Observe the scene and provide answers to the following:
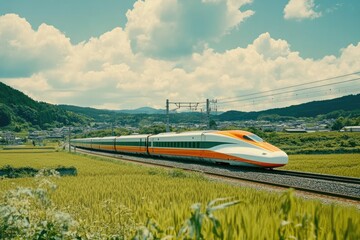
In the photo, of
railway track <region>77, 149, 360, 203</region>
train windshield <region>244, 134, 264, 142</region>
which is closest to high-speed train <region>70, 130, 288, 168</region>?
train windshield <region>244, 134, 264, 142</region>

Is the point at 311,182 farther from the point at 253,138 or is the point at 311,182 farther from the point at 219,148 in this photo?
the point at 219,148

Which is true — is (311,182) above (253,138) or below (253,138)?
below

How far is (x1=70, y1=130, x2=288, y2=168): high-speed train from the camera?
23156 millimetres

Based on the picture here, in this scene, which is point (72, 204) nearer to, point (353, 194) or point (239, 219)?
point (239, 219)

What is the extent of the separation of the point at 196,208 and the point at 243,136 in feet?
74.3

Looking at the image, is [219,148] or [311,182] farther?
[219,148]

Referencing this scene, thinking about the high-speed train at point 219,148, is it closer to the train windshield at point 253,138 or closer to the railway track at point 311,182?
the train windshield at point 253,138

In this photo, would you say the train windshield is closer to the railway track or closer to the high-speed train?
the high-speed train

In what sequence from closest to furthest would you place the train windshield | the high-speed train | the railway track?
the railway track < the high-speed train < the train windshield

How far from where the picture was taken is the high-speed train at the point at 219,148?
76.0 feet

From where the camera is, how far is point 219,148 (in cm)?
2680

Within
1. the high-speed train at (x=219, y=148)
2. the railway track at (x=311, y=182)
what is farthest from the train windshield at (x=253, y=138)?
the railway track at (x=311, y=182)

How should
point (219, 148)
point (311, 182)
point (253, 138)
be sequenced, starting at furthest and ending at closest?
point (219, 148), point (253, 138), point (311, 182)

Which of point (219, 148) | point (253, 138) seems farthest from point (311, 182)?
point (219, 148)
